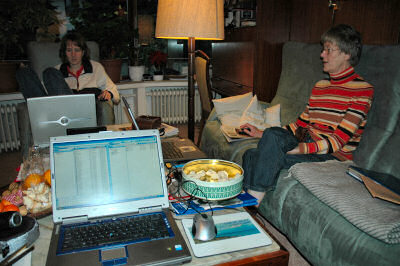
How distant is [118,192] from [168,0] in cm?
143

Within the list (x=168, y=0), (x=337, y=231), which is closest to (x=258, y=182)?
(x=337, y=231)

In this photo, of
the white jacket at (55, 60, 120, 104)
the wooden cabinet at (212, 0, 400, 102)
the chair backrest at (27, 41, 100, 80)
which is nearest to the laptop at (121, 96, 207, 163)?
the white jacket at (55, 60, 120, 104)

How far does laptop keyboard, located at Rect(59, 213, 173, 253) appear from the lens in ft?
2.83

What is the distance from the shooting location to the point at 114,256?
825 millimetres

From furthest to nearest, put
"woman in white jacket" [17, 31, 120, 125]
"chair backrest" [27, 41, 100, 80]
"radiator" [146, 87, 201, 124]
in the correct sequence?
"radiator" [146, 87, 201, 124], "chair backrest" [27, 41, 100, 80], "woman in white jacket" [17, 31, 120, 125]

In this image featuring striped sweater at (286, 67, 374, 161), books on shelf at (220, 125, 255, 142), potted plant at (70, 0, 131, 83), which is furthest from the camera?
potted plant at (70, 0, 131, 83)

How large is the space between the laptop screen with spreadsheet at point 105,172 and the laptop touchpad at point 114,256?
6.1 inches

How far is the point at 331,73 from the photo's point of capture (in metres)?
1.85

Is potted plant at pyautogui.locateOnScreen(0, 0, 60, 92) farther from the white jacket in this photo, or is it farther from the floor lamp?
the floor lamp

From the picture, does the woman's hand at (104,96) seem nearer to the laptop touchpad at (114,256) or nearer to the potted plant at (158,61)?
the potted plant at (158,61)

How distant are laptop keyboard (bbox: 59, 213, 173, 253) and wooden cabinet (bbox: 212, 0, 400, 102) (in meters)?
1.94

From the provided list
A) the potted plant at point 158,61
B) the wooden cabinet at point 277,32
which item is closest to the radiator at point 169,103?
the potted plant at point 158,61

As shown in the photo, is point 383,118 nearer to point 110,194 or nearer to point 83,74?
point 110,194

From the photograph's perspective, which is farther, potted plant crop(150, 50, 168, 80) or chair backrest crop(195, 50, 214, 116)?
potted plant crop(150, 50, 168, 80)
